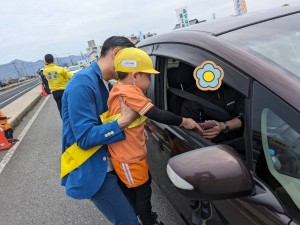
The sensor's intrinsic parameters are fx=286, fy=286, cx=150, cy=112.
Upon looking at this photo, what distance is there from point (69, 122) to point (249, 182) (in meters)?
1.05

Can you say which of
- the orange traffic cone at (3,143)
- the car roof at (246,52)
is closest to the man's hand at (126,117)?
the car roof at (246,52)

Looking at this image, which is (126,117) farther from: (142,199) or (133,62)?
(142,199)

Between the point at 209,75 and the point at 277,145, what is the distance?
438mm

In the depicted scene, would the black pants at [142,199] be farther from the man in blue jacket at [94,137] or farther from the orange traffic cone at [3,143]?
the orange traffic cone at [3,143]

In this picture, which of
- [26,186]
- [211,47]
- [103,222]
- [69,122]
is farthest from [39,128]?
[211,47]

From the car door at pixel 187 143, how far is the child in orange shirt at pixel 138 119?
18 centimetres

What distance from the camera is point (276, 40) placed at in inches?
56.2

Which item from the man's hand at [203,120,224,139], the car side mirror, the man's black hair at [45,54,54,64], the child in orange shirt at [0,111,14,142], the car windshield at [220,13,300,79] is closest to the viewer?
the car side mirror

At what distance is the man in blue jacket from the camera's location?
154 cm

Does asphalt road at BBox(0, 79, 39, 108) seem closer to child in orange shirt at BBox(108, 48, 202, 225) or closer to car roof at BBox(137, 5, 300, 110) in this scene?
child in orange shirt at BBox(108, 48, 202, 225)

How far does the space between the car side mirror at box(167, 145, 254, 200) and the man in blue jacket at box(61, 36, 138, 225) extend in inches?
23.9

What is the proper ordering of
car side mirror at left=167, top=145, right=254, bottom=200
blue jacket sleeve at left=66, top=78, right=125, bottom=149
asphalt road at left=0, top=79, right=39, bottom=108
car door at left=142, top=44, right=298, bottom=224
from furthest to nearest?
asphalt road at left=0, top=79, right=39, bottom=108, blue jacket sleeve at left=66, top=78, right=125, bottom=149, car door at left=142, top=44, right=298, bottom=224, car side mirror at left=167, top=145, right=254, bottom=200

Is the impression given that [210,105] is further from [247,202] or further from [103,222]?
[103,222]

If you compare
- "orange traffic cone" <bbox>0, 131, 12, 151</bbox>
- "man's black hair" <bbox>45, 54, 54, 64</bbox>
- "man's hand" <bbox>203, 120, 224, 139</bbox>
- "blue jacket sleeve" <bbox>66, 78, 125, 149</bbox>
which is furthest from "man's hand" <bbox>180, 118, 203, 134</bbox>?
"man's black hair" <bbox>45, 54, 54, 64</bbox>
